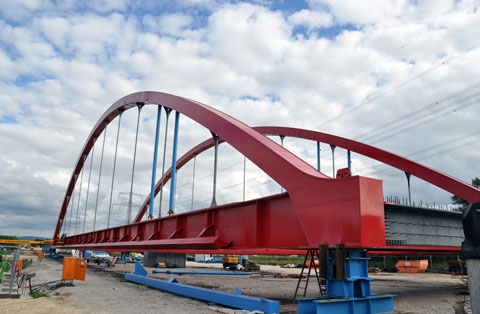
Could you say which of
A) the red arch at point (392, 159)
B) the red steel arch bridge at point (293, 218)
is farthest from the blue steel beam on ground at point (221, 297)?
the red arch at point (392, 159)

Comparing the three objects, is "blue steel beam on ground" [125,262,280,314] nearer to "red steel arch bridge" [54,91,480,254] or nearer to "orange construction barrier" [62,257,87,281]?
"red steel arch bridge" [54,91,480,254]

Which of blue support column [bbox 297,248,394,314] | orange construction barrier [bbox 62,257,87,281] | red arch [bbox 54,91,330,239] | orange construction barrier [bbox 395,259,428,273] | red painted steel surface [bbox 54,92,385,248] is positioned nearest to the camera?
red painted steel surface [bbox 54,92,385,248]

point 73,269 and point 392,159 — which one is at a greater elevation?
point 392,159

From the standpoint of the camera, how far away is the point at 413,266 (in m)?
33.6

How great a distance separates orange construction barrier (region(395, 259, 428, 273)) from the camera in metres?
33.2

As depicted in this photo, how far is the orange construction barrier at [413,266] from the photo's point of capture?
3322cm

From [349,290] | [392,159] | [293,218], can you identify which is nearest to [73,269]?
[293,218]

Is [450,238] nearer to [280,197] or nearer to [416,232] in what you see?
[416,232]

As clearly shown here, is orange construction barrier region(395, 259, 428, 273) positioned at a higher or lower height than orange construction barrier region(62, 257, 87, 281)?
lower

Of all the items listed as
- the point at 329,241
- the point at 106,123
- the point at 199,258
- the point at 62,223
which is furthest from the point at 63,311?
the point at 199,258

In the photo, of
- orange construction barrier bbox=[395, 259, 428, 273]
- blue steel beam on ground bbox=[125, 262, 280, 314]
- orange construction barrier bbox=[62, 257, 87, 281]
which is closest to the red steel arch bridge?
blue steel beam on ground bbox=[125, 262, 280, 314]

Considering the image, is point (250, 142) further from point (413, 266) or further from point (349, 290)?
point (413, 266)

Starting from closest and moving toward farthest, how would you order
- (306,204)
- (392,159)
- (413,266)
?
1. (306,204)
2. (392,159)
3. (413,266)

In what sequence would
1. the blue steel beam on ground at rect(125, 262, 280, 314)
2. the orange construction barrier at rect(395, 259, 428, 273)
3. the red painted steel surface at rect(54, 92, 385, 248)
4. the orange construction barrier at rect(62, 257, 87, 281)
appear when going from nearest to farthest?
1. the red painted steel surface at rect(54, 92, 385, 248)
2. the blue steel beam on ground at rect(125, 262, 280, 314)
3. the orange construction barrier at rect(62, 257, 87, 281)
4. the orange construction barrier at rect(395, 259, 428, 273)
